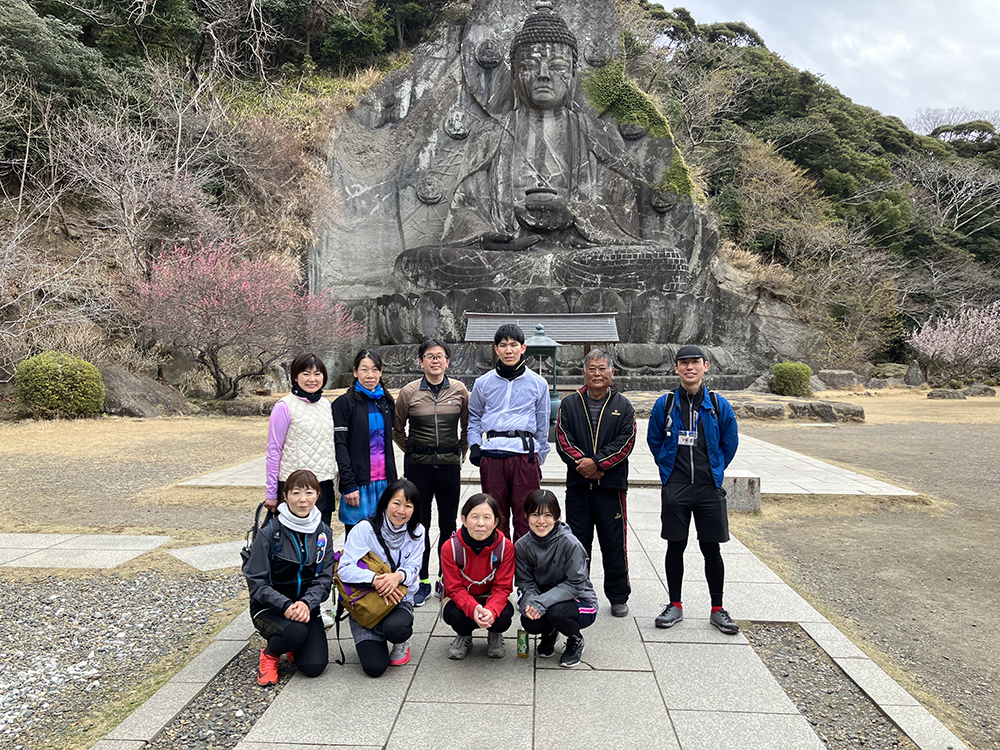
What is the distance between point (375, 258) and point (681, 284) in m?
8.31

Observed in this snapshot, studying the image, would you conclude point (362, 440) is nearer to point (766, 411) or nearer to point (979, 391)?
point (766, 411)

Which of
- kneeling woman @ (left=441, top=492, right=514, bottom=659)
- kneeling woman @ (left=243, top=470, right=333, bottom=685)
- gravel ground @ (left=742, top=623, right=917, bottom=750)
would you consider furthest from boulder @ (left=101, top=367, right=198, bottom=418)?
gravel ground @ (left=742, top=623, right=917, bottom=750)

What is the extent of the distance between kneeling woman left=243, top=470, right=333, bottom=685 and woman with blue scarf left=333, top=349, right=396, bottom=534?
23.9 inches

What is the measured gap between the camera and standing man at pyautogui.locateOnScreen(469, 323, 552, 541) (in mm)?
3355

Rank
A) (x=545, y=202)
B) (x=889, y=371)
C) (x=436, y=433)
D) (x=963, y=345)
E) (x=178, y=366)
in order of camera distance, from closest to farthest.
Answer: (x=436, y=433)
(x=178, y=366)
(x=545, y=202)
(x=963, y=345)
(x=889, y=371)

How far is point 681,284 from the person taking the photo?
47.0ft

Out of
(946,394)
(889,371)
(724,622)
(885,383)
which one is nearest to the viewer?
(724,622)

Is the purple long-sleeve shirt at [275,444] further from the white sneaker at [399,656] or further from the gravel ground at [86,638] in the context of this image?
the white sneaker at [399,656]

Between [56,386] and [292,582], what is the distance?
364 inches

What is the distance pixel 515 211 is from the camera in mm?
15438

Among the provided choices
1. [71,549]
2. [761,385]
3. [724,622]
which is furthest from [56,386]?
[761,385]

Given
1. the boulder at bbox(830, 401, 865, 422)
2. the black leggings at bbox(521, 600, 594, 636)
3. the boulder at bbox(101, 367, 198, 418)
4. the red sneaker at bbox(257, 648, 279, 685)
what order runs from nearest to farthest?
the red sneaker at bbox(257, 648, 279, 685) → the black leggings at bbox(521, 600, 594, 636) → the boulder at bbox(101, 367, 198, 418) → the boulder at bbox(830, 401, 865, 422)

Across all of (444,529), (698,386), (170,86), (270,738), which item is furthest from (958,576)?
(170,86)

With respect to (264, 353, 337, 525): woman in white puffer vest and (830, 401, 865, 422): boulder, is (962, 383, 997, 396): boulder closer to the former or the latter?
(830, 401, 865, 422): boulder
